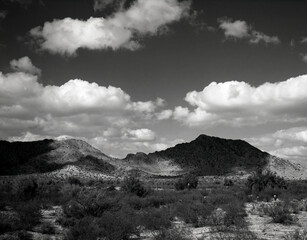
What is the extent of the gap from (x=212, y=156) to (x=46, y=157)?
51.7m

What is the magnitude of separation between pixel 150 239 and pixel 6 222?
19.4ft

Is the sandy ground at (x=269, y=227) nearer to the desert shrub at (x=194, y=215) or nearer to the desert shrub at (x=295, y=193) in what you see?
the desert shrub at (x=194, y=215)

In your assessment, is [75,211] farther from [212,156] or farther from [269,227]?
[212,156]

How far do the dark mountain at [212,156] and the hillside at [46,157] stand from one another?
18.5 meters

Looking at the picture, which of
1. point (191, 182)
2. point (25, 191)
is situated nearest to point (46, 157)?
point (191, 182)

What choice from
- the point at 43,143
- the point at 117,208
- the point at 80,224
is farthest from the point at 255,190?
the point at 43,143

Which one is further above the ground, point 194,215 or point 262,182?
point 262,182

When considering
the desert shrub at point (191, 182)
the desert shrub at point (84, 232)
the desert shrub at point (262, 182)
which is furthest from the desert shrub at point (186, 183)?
the desert shrub at point (84, 232)

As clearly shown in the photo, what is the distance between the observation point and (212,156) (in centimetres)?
11056

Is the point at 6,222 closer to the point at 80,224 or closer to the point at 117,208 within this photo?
the point at 80,224

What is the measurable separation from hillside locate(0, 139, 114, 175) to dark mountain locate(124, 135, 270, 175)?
60.6 ft

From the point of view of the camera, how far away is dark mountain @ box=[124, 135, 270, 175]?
335 ft

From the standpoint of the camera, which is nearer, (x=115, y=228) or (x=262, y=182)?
(x=115, y=228)

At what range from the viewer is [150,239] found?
40.5 ft
